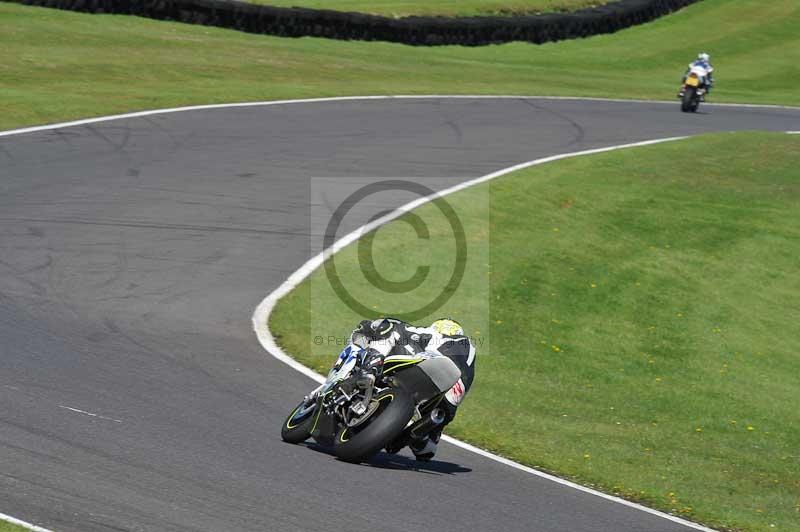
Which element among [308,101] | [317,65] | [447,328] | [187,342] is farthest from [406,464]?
[317,65]

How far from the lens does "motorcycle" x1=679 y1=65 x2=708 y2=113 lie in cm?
3027

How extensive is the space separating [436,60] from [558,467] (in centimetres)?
2632

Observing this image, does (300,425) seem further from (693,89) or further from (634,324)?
(693,89)

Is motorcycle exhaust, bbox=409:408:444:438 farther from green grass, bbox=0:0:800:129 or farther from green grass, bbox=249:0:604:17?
green grass, bbox=249:0:604:17

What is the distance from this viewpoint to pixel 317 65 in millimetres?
30031

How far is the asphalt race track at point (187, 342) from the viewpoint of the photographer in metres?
7.11

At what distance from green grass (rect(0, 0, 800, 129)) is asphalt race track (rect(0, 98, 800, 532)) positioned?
8.02 ft

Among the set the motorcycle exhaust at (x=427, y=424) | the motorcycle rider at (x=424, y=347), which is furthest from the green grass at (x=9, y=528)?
the motorcycle exhaust at (x=427, y=424)

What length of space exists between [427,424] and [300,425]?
95cm

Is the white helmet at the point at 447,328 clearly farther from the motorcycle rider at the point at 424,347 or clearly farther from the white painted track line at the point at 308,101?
the white painted track line at the point at 308,101

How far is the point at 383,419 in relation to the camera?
26.6 ft

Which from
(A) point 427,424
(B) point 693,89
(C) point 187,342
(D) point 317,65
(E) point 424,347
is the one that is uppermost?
(D) point 317,65

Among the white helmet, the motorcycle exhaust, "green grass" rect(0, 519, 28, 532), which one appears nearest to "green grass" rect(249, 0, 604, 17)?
the white helmet

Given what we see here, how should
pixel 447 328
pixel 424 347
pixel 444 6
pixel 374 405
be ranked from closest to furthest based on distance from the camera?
pixel 374 405 → pixel 424 347 → pixel 447 328 → pixel 444 6
